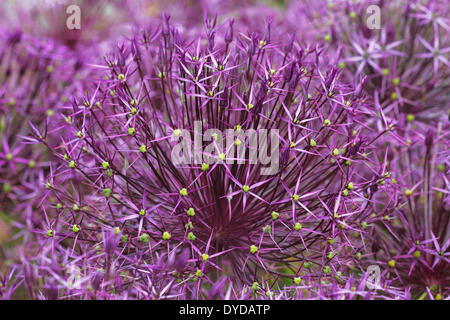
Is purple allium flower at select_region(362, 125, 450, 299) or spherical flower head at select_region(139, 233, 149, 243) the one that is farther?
purple allium flower at select_region(362, 125, 450, 299)

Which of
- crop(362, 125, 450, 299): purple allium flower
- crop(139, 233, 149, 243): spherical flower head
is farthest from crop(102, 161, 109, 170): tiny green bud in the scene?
crop(362, 125, 450, 299): purple allium flower

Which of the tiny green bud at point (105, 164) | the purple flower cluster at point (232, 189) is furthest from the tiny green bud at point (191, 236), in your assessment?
the tiny green bud at point (105, 164)

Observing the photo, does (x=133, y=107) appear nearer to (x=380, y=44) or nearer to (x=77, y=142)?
(x=77, y=142)

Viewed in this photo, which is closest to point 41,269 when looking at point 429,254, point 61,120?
point 61,120

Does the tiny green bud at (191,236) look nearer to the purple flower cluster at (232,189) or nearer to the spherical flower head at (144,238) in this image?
the purple flower cluster at (232,189)

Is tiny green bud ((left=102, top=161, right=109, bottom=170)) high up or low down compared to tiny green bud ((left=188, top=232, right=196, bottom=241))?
up

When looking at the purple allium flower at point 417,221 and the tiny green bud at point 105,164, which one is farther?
the purple allium flower at point 417,221

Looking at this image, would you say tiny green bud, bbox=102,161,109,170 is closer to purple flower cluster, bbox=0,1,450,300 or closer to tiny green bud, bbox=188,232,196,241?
purple flower cluster, bbox=0,1,450,300

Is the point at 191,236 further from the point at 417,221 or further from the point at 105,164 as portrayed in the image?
the point at 417,221
